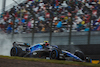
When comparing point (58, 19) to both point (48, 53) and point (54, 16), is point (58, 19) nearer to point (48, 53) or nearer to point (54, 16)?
point (54, 16)

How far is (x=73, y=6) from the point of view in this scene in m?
7.93

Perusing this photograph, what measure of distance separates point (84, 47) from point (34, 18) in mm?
2904

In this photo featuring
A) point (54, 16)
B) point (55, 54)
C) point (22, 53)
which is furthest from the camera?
point (54, 16)

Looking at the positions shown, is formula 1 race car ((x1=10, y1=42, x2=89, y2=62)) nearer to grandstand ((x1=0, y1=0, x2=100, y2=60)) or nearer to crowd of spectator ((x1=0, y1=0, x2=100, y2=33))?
grandstand ((x1=0, y1=0, x2=100, y2=60))

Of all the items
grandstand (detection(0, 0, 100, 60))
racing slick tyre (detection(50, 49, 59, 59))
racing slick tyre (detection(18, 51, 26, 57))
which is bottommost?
racing slick tyre (detection(18, 51, 26, 57))

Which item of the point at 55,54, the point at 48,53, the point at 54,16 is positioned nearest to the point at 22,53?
the point at 48,53

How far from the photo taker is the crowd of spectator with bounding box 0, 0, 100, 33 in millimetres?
7209

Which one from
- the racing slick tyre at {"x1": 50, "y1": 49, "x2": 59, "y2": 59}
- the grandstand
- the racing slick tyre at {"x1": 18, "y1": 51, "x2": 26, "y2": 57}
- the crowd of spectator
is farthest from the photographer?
the crowd of spectator

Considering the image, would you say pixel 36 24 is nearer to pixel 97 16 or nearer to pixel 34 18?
pixel 34 18

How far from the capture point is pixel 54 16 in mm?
7984

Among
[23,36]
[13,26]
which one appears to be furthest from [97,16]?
[13,26]

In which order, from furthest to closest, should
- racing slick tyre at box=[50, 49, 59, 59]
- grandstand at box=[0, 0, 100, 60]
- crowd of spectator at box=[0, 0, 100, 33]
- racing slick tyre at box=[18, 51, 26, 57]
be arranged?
crowd of spectator at box=[0, 0, 100, 33] → grandstand at box=[0, 0, 100, 60] → racing slick tyre at box=[18, 51, 26, 57] → racing slick tyre at box=[50, 49, 59, 59]

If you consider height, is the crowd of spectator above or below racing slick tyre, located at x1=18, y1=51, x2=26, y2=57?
above

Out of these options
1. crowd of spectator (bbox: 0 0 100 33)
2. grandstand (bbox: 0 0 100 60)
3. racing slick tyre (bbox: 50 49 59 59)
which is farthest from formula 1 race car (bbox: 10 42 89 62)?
crowd of spectator (bbox: 0 0 100 33)
